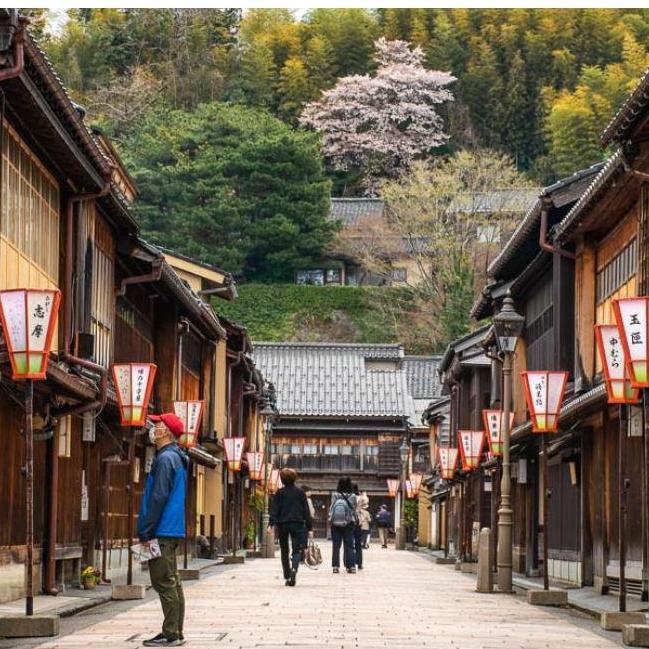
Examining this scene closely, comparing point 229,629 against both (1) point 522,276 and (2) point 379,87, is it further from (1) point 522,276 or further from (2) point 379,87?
(2) point 379,87

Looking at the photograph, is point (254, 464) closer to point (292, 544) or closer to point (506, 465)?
point (292, 544)

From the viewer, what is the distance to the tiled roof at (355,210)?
299ft

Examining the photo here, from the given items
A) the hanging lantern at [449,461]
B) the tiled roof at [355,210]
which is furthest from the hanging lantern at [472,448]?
the tiled roof at [355,210]

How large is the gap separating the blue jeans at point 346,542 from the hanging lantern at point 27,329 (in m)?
17.1

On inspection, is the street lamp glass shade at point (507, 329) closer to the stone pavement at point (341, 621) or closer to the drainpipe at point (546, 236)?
the stone pavement at point (341, 621)

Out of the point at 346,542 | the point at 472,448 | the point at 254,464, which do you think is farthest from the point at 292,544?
the point at 254,464

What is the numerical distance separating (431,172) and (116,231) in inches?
2300

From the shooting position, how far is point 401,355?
272 ft

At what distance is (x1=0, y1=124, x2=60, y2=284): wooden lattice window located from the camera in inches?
774

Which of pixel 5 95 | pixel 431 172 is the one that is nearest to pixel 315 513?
pixel 431 172

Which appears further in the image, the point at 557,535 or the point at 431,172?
the point at 431,172

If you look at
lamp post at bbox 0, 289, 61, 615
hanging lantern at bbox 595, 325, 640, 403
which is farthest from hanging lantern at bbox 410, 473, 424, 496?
lamp post at bbox 0, 289, 61, 615

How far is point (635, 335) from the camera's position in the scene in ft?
52.9

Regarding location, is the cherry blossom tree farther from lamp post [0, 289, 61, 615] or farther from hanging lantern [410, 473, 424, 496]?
lamp post [0, 289, 61, 615]
